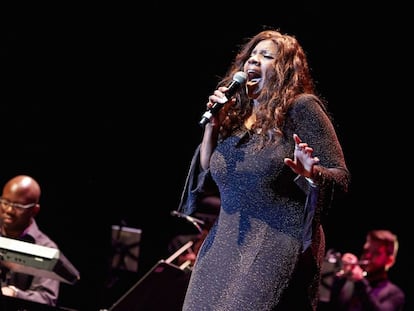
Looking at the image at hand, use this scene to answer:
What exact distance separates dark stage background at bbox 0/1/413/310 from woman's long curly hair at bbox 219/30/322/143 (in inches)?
140

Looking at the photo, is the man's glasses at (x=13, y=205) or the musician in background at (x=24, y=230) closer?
the musician in background at (x=24, y=230)

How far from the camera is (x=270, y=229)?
8.02 ft

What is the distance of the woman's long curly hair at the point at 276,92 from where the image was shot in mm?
2574

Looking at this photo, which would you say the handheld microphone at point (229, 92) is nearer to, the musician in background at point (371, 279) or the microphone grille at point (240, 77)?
the microphone grille at point (240, 77)

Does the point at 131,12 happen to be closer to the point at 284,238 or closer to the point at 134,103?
the point at 134,103

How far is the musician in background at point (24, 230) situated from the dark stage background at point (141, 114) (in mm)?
1482

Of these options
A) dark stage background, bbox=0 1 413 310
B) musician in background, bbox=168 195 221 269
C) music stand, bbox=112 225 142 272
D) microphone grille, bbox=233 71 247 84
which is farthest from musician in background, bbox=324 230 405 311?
microphone grille, bbox=233 71 247 84

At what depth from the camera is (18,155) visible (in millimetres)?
7254

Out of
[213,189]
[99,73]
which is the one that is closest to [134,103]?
[99,73]

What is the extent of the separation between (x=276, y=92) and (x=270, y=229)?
523 mm

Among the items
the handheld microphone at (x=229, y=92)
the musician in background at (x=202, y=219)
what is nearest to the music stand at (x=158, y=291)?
the handheld microphone at (x=229, y=92)

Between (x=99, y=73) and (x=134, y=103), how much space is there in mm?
453

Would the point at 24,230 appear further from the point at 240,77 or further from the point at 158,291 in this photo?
the point at 240,77

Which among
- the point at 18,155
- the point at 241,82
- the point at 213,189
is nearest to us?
the point at 241,82
